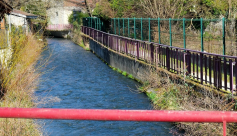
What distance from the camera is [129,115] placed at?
2.60 meters

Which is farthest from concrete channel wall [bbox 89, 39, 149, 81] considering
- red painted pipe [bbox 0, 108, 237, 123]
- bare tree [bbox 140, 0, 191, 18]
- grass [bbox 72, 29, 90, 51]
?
red painted pipe [bbox 0, 108, 237, 123]

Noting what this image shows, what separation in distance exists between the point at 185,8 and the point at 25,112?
24.0m

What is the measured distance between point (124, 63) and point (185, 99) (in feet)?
34.2

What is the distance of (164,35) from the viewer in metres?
17.8

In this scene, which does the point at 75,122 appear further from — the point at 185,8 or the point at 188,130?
the point at 185,8

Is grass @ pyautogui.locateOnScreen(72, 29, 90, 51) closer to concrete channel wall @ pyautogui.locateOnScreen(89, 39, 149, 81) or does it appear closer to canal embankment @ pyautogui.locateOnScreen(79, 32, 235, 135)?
concrete channel wall @ pyautogui.locateOnScreen(89, 39, 149, 81)

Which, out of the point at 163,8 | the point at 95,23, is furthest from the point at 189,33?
the point at 95,23

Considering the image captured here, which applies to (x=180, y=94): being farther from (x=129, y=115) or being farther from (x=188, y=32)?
(x=129, y=115)

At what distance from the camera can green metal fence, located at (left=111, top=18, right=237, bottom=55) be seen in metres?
13.7

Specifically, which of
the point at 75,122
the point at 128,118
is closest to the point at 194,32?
the point at 75,122

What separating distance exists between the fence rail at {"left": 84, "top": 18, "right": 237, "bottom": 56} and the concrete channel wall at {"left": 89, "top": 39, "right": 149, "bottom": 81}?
1.47 metres

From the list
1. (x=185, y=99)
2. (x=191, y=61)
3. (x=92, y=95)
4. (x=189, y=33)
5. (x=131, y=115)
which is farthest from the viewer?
(x=189, y=33)

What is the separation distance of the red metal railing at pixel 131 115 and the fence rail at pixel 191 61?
22.0 ft

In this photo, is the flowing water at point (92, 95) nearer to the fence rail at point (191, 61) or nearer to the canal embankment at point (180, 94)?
the canal embankment at point (180, 94)
